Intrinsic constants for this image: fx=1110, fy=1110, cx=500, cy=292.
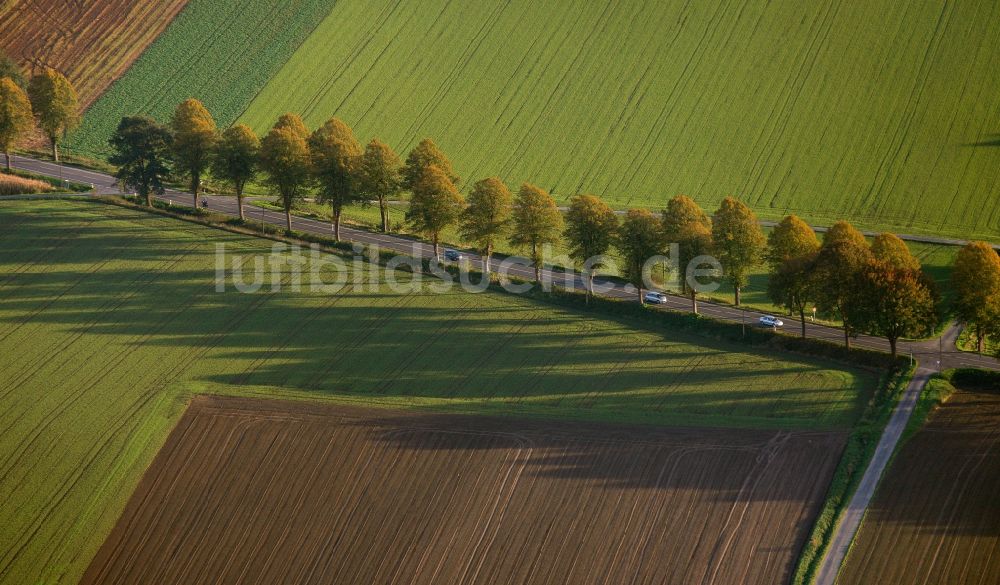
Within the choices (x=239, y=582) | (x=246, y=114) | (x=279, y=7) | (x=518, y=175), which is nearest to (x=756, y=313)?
(x=518, y=175)

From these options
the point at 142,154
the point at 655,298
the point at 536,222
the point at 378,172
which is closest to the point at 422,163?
the point at 378,172

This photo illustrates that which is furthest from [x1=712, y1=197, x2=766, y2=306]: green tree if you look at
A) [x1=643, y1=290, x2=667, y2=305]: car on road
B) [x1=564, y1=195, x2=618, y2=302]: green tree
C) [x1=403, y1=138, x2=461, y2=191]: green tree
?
[x1=403, y1=138, x2=461, y2=191]: green tree

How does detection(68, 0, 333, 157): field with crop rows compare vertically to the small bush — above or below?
above

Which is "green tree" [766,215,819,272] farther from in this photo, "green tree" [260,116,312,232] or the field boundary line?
"green tree" [260,116,312,232]

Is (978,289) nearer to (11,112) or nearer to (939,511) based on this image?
(939,511)

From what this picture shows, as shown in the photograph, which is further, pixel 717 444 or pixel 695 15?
pixel 695 15

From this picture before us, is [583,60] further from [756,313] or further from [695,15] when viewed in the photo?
[756,313]
